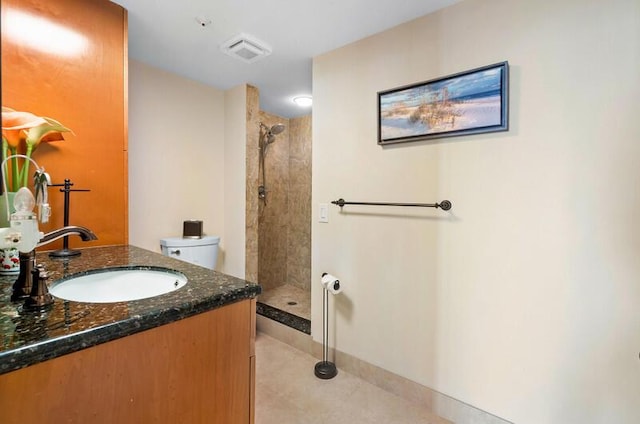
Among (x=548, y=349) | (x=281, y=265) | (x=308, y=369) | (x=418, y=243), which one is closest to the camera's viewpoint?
(x=548, y=349)

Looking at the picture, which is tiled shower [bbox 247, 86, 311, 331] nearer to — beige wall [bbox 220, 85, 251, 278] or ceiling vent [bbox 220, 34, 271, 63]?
beige wall [bbox 220, 85, 251, 278]

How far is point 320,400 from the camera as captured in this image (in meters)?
1.77

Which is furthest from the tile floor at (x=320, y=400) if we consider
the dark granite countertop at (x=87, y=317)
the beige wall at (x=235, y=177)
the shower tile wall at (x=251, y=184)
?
the dark granite countertop at (x=87, y=317)

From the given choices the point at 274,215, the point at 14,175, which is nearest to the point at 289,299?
the point at 274,215

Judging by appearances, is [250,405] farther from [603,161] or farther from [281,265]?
[281,265]

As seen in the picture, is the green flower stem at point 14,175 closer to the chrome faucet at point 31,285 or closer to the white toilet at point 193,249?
the chrome faucet at point 31,285

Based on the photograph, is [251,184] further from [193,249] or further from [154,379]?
[154,379]

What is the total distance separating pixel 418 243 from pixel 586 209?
730 mm

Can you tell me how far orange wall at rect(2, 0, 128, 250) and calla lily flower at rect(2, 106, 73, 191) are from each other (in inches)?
4.5

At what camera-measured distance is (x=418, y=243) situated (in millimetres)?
1735

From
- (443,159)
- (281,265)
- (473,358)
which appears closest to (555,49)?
(443,159)

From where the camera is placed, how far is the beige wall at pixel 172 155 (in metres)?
2.25

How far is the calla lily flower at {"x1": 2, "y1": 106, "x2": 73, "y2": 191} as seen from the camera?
3.84 ft

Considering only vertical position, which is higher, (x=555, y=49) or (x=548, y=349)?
(x=555, y=49)
